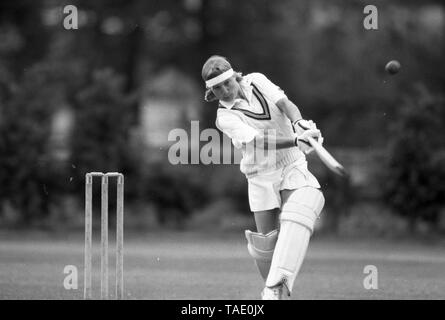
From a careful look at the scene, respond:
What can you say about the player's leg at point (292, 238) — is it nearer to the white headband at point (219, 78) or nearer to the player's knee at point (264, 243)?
the player's knee at point (264, 243)

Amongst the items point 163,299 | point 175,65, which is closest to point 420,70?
point 175,65

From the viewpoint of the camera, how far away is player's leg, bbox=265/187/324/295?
616cm

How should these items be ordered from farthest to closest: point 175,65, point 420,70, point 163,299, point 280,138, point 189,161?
point 175,65 < point 420,70 < point 189,161 < point 163,299 < point 280,138

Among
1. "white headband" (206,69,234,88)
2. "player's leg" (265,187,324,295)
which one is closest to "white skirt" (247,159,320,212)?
"player's leg" (265,187,324,295)

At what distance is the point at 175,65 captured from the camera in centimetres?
2356

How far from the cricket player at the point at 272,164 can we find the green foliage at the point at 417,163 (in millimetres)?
7626

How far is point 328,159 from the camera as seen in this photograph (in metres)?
5.62

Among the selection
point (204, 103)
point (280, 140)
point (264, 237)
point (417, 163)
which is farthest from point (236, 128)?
point (204, 103)

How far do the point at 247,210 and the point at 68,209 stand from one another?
2948 millimetres

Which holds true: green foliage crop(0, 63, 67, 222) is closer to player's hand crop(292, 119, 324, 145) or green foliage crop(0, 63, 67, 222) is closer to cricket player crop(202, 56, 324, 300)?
cricket player crop(202, 56, 324, 300)

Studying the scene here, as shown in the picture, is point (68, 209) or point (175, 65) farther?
point (175, 65)

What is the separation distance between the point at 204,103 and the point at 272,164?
1638 centimetres

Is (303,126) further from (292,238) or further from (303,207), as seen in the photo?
(292,238)
